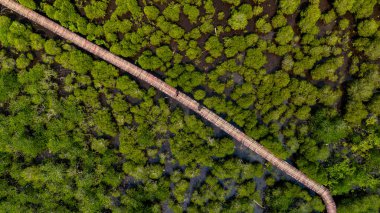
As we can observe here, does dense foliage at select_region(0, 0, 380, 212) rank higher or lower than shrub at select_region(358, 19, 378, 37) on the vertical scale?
lower

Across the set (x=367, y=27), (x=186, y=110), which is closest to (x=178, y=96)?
(x=186, y=110)

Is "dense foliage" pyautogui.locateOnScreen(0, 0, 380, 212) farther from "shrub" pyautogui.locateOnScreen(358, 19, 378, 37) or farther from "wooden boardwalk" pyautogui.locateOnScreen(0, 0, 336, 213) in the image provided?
"wooden boardwalk" pyautogui.locateOnScreen(0, 0, 336, 213)

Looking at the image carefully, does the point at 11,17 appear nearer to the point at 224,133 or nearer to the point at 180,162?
the point at 180,162

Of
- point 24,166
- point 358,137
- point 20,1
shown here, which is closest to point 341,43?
point 358,137

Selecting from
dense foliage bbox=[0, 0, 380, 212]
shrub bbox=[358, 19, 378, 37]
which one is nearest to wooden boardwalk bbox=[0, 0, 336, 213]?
dense foliage bbox=[0, 0, 380, 212]

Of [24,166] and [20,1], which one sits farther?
[24,166]

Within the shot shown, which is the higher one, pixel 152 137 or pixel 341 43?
pixel 341 43

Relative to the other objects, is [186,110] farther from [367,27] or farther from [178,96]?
[367,27]
